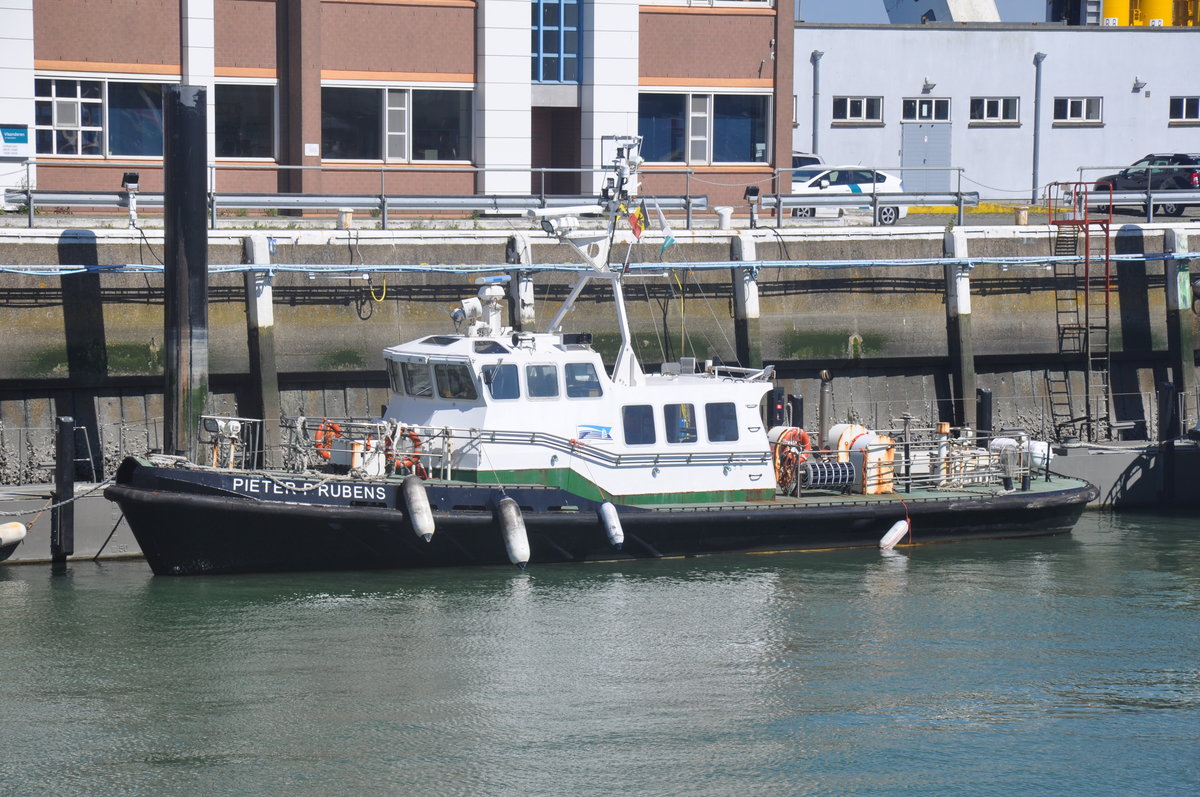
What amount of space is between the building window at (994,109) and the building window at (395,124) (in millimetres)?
14724

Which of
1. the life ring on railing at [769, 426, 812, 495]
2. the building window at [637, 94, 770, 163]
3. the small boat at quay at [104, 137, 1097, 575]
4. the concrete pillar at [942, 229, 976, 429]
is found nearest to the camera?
the small boat at quay at [104, 137, 1097, 575]

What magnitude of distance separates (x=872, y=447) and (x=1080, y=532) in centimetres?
313

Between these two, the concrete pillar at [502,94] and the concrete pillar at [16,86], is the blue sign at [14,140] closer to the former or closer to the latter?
the concrete pillar at [16,86]

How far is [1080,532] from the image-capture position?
19359mm

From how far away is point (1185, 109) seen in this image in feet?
119

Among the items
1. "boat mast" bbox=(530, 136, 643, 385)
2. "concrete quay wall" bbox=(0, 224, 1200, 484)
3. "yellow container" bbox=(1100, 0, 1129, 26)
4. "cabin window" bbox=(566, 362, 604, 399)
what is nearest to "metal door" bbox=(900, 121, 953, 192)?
"yellow container" bbox=(1100, 0, 1129, 26)

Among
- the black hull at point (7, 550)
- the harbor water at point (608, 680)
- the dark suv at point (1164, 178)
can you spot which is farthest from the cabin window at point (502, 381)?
the dark suv at point (1164, 178)

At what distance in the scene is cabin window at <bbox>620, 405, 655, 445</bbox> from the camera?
17.0 metres

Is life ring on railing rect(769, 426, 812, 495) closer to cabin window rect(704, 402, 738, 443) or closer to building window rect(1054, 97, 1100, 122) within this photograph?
cabin window rect(704, 402, 738, 443)

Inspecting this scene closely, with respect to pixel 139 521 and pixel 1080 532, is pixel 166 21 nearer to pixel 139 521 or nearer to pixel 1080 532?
pixel 139 521

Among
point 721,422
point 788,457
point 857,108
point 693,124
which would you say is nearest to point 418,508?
point 721,422

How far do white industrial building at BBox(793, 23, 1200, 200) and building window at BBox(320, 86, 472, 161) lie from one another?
11.6 m

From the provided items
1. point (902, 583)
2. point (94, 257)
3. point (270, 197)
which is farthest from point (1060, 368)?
point (94, 257)

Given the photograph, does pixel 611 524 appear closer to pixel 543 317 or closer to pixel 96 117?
pixel 543 317
